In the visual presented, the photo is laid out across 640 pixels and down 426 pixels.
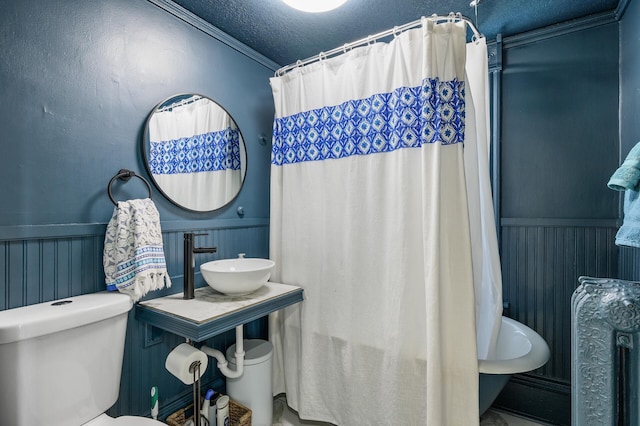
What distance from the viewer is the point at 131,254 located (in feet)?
4.57

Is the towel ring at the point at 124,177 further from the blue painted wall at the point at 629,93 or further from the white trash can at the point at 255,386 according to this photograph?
the blue painted wall at the point at 629,93

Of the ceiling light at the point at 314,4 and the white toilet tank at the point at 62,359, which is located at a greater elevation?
the ceiling light at the point at 314,4

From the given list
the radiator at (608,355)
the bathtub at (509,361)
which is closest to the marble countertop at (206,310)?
the bathtub at (509,361)

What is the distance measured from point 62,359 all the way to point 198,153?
1.20 meters

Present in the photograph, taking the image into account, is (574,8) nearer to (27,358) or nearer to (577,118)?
(577,118)

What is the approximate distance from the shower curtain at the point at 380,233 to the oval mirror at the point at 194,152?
0.29 metres

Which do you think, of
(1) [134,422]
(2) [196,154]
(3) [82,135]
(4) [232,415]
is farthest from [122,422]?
(2) [196,154]

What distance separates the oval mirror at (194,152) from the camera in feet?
5.50

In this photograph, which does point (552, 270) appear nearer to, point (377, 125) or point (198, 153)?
point (377, 125)

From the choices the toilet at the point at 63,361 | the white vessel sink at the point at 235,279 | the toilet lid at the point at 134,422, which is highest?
the white vessel sink at the point at 235,279

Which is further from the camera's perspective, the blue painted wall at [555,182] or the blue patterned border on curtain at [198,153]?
the blue painted wall at [555,182]

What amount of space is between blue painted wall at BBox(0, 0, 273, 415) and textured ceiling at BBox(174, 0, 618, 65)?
9.0 inches

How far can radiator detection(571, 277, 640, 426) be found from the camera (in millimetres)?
1080

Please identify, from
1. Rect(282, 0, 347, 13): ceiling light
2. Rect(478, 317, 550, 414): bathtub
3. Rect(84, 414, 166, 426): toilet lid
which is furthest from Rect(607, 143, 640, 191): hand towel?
Rect(84, 414, 166, 426): toilet lid
